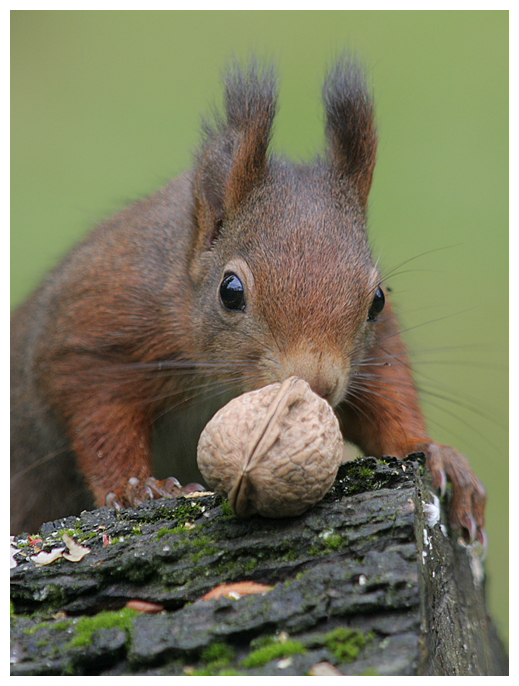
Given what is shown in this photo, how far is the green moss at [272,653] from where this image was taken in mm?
1286

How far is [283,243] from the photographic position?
2160 millimetres

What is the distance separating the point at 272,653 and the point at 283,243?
1197 mm

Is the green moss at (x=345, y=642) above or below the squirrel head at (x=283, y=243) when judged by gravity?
below

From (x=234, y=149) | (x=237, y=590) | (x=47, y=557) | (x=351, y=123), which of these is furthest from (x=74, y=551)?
(x=351, y=123)

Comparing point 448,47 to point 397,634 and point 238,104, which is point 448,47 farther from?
point 397,634

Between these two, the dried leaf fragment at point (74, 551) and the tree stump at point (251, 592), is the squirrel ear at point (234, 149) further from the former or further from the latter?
the dried leaf fragment at point (74, 551)

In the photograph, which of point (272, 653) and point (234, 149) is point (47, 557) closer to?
point (272, 653)

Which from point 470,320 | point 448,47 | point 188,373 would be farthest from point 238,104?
point 470,320

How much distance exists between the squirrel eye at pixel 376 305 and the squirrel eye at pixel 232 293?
398mm

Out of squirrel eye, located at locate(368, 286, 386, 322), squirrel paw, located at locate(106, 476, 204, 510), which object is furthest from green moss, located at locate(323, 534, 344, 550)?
squirrel eye, located at locate(368, 286, 386, 322)

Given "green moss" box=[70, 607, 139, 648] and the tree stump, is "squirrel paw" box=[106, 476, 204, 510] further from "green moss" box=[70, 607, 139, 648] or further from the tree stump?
"green moss" box=[70, 607, 139, 648]

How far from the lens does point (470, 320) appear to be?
537 centimetres

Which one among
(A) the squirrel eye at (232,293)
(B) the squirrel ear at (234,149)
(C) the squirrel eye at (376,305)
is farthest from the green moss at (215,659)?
(B) the squirrel ear at (234,149)

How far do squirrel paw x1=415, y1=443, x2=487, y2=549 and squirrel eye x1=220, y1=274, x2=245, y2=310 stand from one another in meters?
0.78
